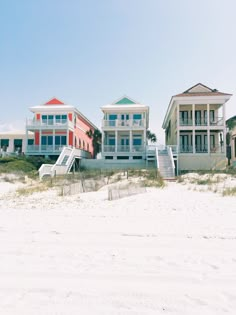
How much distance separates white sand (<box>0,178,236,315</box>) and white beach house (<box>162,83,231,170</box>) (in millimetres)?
19159

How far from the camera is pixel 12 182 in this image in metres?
17.5

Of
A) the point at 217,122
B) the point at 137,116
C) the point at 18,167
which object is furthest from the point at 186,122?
the point at 18,167

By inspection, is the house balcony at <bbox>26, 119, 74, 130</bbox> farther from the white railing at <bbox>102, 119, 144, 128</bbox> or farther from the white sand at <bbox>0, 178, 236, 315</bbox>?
the white sand at <bbox>0, 178, 236, 315</bbox>

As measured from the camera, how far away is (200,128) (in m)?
25.6

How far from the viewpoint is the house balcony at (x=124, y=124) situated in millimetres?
27906

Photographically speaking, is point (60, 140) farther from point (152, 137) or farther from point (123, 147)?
point (152, 137)

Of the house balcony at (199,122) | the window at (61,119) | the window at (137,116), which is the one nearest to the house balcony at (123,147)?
the window at (137,116)

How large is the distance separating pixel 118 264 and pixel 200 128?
81.2 ft

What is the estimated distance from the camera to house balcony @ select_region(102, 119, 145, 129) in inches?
1099

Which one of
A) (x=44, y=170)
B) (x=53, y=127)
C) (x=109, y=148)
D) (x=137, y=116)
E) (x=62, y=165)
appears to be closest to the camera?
(x=44, y=170)

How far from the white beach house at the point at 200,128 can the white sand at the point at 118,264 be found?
1916 centimetres

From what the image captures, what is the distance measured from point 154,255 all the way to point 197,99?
82.1 feet

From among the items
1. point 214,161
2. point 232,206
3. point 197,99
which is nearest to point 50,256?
point 232,206

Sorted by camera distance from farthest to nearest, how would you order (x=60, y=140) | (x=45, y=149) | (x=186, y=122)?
(x=60, y=140) < (x=45, y=149) < (x=186, y=122)
